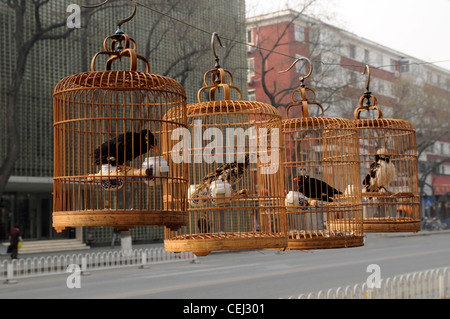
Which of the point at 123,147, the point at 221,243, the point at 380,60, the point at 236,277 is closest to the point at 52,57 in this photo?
the point at 236,277

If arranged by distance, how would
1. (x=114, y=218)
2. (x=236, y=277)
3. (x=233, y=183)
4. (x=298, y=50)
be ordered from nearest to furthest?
(x=114, y=218) < (x=233, y=183) < (x=236, y=277) < (x=298, y=50)

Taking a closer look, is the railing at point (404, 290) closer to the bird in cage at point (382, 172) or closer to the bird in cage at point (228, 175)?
the bird in cage at point (382, 172)

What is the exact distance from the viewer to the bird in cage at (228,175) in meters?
4.80

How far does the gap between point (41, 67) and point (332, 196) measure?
1985 centimetres

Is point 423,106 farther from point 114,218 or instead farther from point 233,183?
point 114,218

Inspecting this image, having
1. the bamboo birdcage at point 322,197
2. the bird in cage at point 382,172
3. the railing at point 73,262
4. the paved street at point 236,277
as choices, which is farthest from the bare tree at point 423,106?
the bamboo birdcage at point 322,197

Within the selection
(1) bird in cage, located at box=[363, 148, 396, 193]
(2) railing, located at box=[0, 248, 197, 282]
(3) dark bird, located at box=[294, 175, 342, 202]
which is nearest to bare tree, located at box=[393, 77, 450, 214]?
(2) railing, located at box=[0, 248, 197, 282]

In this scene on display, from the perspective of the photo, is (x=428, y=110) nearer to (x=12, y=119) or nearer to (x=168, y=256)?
(x=168, y=256)

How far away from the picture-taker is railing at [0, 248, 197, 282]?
56.5 ft

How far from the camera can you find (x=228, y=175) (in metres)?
4.87

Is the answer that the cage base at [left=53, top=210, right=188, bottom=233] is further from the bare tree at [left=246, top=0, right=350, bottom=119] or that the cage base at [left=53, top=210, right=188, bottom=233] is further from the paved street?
the bare tree at [left=246, top=0, right=350, bottom=119]

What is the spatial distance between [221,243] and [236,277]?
43.8 ft
